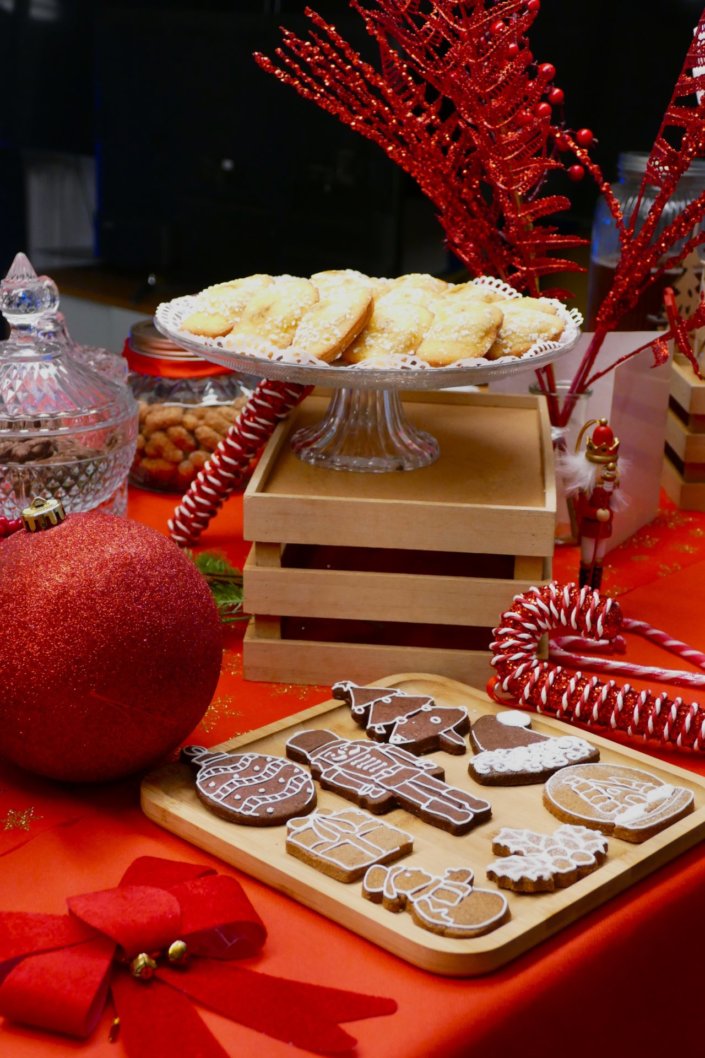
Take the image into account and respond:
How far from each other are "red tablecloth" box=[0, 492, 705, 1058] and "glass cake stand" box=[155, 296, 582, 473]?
286 millimetres

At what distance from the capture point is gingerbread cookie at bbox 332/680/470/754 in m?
0.93

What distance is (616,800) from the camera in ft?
2.80

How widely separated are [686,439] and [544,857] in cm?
90

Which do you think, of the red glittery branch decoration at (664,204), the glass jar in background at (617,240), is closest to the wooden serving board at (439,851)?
the red glittery branch decoration at (664,204)

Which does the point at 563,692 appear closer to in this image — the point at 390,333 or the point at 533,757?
the point at 533,757

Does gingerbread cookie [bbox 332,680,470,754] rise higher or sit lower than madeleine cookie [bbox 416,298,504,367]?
lower

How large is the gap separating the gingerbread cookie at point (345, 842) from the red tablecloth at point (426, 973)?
3 cm

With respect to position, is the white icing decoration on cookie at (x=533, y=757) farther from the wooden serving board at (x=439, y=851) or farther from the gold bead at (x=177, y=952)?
the gold bead at (x=177, y=952)

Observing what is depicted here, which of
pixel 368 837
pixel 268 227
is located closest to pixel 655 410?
pixel 368 837

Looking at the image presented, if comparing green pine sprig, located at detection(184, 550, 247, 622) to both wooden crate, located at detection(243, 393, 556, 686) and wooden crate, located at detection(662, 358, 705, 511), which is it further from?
wooden crate, located at detection(662, 358, 705, 511)

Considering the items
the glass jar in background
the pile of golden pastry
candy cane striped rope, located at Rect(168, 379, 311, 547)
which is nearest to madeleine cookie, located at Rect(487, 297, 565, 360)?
the pile of golden pastry

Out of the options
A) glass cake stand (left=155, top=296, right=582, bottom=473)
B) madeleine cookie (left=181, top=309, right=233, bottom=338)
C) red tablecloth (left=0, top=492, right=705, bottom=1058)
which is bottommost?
red tablecloth (left=0, top=492, right=705, bottom=1058)

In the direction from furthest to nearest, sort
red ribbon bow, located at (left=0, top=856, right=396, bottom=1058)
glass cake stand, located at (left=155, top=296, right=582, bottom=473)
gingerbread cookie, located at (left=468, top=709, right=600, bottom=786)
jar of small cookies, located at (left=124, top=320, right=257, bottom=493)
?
jar of small cookies, located at (left=124, top=320, right=257, bottom=493) < glass cake stand, located at (left=155, top=296, right=582, bottom=473) < gingerbread cookie, located at (left=468, top=709, right=600, bottom=786) < red ribbon bow, located at (left=0, top=856, right=396, bottom=1058)

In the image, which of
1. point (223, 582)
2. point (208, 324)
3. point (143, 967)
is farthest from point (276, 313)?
point (143, 967)
